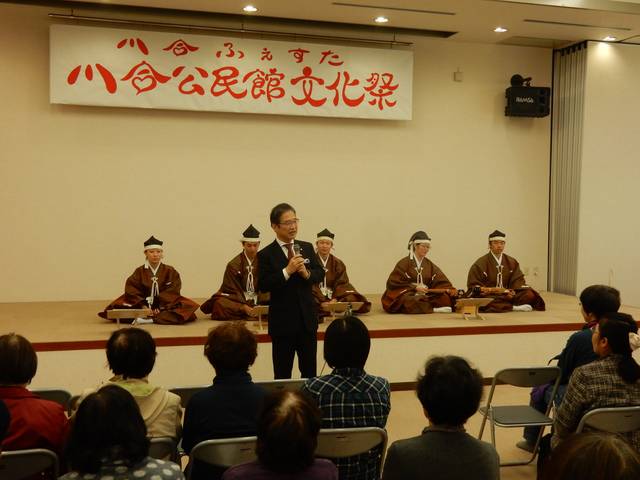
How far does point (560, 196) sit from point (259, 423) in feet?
26.6

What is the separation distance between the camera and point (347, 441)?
7.97 ft

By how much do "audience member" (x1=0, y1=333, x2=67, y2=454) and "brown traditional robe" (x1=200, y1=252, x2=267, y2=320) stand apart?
412cm

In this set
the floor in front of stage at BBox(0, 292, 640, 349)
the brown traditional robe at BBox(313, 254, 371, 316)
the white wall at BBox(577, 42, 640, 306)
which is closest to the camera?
the floor in front of stage at BBox(0, 292, 640, 349)

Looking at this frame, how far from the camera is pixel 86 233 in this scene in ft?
26.6

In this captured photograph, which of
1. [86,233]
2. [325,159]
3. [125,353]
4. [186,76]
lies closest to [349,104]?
[325,159]

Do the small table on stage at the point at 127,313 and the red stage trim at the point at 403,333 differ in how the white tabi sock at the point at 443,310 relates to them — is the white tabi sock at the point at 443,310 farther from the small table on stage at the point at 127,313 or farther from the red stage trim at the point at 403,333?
the small table on stage at the point at 127,313

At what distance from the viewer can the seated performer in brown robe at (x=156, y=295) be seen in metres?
6.47

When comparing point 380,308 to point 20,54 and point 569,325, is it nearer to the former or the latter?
point 569,325

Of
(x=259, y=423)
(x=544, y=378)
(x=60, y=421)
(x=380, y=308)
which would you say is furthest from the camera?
(x=380, y=308)

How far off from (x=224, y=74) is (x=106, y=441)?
664cm

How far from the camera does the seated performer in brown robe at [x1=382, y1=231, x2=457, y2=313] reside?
23.4 feet

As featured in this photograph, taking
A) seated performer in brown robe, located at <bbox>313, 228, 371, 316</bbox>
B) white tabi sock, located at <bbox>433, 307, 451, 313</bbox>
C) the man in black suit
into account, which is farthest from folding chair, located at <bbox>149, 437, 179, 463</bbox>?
white tabi sock, located at <bbox>433, 307, 451, 313</bbox>

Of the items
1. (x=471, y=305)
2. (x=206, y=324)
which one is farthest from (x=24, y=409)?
(x=471, y=305)

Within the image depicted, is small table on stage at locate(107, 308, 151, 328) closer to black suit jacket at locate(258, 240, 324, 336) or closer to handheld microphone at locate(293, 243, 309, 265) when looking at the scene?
black suit jacket at locate(258, 240, 324, 336)
